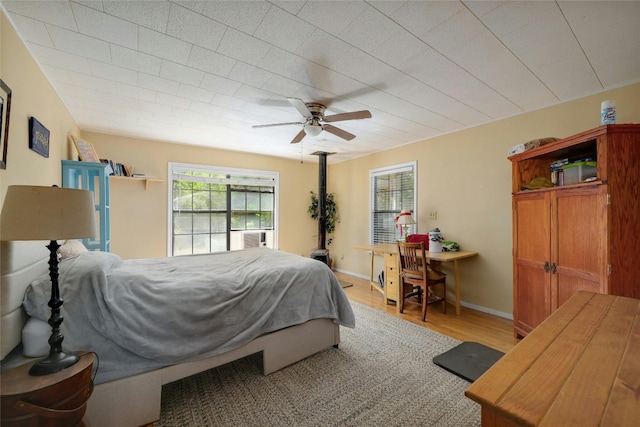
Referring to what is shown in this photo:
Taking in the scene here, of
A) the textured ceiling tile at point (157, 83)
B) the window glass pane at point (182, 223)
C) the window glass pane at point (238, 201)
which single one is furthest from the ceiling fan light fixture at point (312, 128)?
the window glass pane at point (182, 223)

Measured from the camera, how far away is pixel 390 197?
4.77m

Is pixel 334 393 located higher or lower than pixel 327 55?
lower

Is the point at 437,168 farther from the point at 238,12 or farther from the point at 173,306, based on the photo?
the point at 173,306

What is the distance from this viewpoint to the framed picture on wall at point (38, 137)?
1810 mm

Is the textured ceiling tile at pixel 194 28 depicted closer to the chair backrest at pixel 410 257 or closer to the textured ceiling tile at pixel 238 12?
the textured ceiling tile at pixel 238 12

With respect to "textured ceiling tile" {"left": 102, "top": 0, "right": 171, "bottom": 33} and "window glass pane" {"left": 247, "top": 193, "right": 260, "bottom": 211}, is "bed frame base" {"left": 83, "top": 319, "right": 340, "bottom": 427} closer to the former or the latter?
"textured ceiling tile" {"left": 102, "top": 0, "right": 171, "bottom": 33}

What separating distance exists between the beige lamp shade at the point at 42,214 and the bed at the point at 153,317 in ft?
0.97

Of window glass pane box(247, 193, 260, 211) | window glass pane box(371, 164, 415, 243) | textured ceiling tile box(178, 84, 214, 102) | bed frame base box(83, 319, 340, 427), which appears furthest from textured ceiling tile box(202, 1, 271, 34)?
window glass pane box(247, 193, 260, 211)

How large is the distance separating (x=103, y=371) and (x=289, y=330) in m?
1.21

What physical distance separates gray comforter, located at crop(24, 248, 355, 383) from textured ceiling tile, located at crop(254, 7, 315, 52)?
1745mm

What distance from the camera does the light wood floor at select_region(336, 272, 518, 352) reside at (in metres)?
2.68

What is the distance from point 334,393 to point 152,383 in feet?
3.97

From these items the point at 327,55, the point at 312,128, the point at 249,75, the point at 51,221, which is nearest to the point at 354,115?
the point at 312,128

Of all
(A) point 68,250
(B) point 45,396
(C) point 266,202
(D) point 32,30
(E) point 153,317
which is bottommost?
(B) point 45,396
